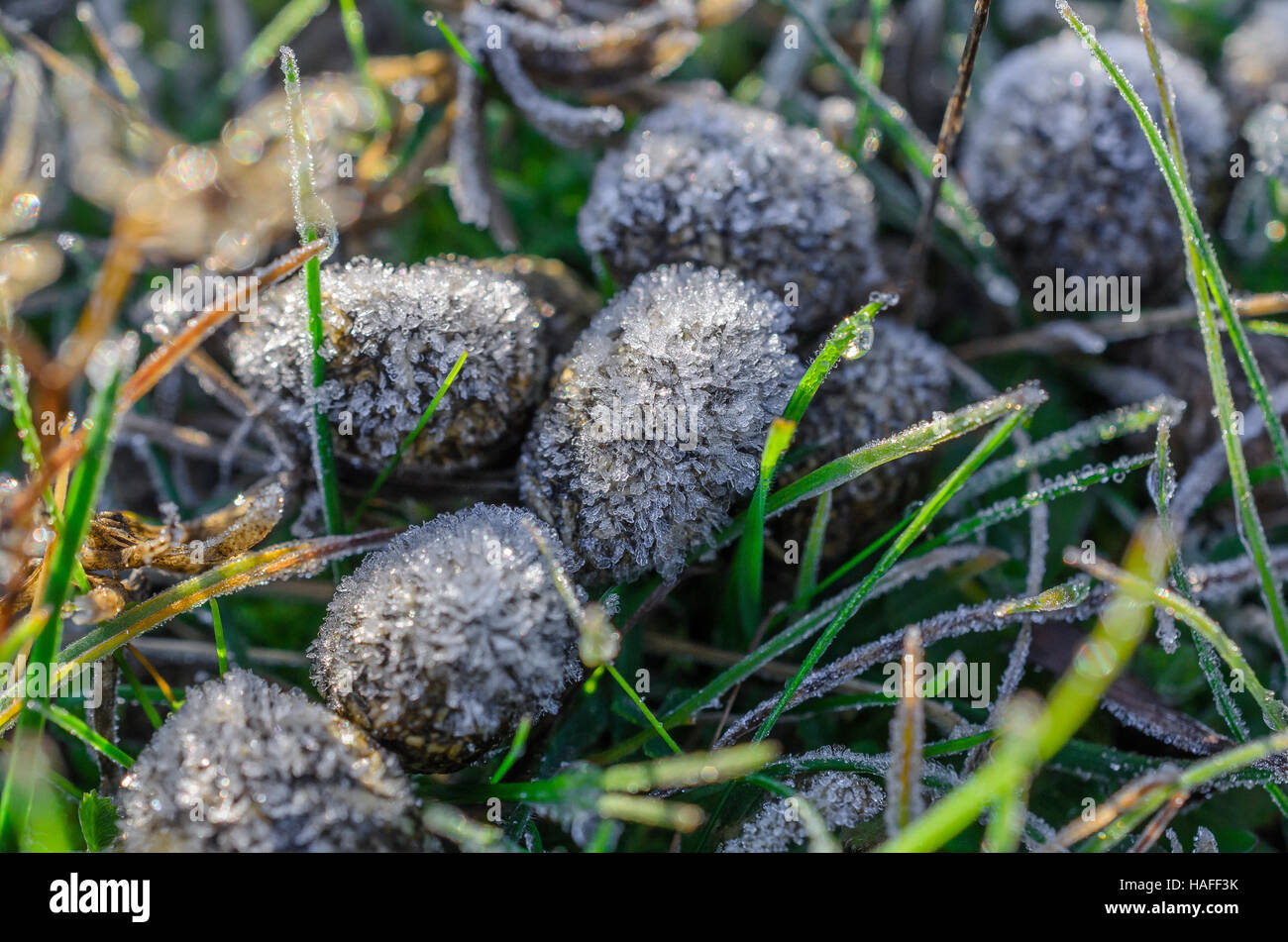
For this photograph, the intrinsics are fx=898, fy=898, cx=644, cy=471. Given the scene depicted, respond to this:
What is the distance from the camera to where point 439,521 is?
1044mm

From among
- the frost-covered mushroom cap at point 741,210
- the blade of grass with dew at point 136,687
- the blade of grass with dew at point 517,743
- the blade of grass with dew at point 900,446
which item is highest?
the frost-covered mushroom cap at point 741,210

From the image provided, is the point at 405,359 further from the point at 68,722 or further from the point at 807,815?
the point at 807,815

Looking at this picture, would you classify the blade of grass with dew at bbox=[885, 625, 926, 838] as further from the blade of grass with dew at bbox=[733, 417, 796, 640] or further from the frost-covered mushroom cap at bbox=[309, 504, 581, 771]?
the frost-covered mushroom cap at bbox=[309, 504, 581, 771]

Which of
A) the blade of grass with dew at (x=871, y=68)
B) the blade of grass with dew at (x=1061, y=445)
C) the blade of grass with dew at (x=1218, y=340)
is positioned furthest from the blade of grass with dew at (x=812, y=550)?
the blade of grass with dew at (x=871, y=68)

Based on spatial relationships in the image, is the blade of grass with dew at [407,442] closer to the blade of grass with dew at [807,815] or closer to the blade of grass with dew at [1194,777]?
the blade of grass with dew at [807,815]

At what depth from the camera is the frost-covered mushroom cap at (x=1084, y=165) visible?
1.40 m

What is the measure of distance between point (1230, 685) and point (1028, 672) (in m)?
0.25

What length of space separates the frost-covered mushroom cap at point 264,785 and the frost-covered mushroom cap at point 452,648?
49 millimetres

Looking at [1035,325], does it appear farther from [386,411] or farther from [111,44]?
[111,44]

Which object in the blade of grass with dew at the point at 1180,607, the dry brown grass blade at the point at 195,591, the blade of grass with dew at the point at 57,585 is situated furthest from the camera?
the dry brown grass blade at the point at 195,591

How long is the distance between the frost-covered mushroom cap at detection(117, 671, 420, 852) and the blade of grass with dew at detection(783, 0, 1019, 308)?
3.77ft

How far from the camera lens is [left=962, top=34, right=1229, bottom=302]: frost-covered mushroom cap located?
1402 mm

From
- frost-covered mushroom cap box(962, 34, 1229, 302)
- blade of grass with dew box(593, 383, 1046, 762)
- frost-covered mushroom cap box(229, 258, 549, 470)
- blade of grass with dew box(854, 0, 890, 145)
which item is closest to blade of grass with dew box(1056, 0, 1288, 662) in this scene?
blade of grass with dew box(593, 383, 1046, 762)
